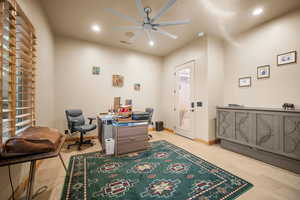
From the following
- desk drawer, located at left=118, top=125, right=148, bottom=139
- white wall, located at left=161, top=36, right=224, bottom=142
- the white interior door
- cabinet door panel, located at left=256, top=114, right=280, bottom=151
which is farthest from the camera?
the white interior door

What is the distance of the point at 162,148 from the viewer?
306 cm

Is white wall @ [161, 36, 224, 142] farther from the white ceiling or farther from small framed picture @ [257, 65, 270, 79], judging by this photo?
small framed picture @ [257, 65, 270, 79]

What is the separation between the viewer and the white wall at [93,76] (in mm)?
3572

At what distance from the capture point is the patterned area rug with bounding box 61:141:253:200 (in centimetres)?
156

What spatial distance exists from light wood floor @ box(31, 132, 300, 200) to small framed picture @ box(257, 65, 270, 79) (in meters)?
1.89

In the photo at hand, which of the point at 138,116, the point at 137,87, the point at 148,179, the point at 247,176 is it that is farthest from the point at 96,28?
the point at 247,176

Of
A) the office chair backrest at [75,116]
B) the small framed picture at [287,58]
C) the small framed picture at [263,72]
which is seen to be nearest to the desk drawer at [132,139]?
the office chair backrest at [75,116]

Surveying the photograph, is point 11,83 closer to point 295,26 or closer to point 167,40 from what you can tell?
point 167,40

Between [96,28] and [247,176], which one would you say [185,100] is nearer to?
[247,176]

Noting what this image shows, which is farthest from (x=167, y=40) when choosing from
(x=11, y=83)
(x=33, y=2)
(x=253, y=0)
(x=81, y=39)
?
(x=11, y=83)

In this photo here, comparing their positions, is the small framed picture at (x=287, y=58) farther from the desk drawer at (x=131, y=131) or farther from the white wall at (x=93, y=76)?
the white wall at (x=93, y=76)

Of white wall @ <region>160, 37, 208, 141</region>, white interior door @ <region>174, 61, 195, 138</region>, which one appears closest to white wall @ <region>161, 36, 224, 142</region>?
white wall @ <region>160, 37, 208, 141</region>

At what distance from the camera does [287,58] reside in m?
2.51

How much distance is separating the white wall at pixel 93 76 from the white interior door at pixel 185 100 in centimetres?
118
